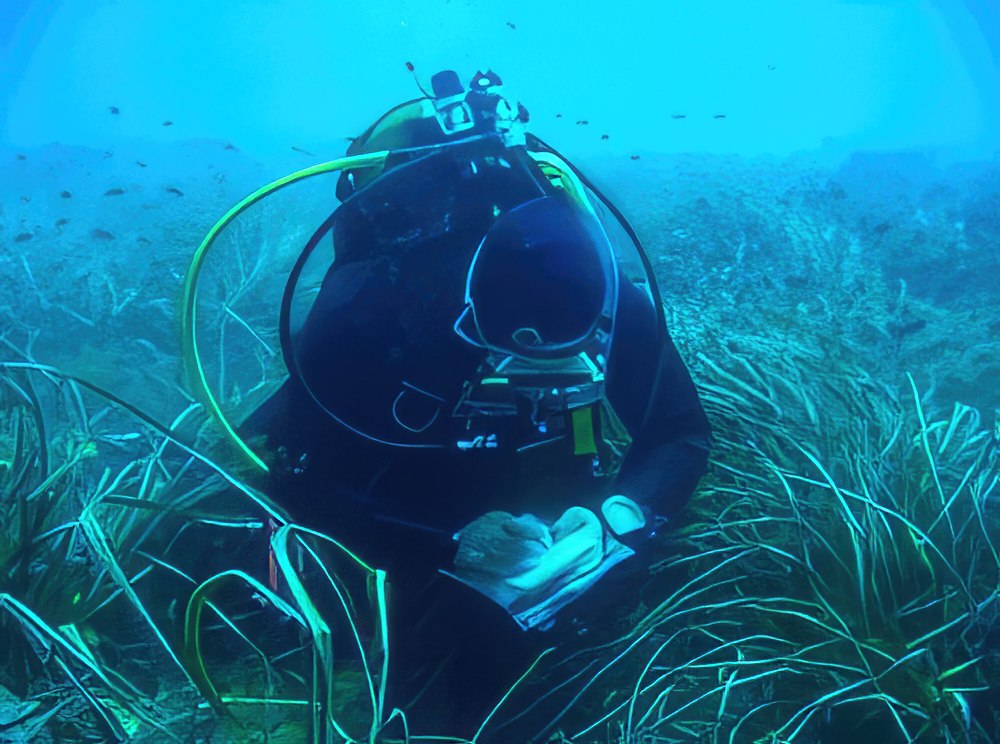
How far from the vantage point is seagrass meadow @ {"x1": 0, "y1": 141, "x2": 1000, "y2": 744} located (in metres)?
A: 2.05

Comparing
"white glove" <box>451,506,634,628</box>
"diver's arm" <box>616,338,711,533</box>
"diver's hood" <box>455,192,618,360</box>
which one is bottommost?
"white glove" <box>451,506,634,628</box>

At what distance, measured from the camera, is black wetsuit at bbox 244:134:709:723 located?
200 cm

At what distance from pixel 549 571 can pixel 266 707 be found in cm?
93

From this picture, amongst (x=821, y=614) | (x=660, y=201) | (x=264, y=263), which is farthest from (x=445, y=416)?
(x=821, y=614)

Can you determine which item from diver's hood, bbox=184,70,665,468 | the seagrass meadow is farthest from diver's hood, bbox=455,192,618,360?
the seagrass meadow

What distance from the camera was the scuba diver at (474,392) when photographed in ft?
6.58

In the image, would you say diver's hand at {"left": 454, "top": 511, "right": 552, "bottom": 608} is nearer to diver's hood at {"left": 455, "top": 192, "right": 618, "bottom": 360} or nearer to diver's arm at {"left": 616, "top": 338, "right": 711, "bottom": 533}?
diver's arm at {"left": 616, "top": 338, "right": 711, "bottom": 533}

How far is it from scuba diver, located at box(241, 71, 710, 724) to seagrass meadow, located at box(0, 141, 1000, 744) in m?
0.09

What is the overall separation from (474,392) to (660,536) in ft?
2.35

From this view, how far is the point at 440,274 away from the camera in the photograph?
200 cm

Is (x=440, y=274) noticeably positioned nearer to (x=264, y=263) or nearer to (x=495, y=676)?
(x=264, y=263)

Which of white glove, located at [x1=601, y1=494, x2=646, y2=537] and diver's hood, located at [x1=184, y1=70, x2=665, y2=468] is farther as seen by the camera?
white glove, located at [x1=601, y1=494, x2=646, y2=537]

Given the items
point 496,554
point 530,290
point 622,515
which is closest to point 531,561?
point 496,554

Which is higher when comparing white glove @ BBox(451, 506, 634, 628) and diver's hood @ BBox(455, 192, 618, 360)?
diver's hood @ BBox(455, 192, 618, 360)
